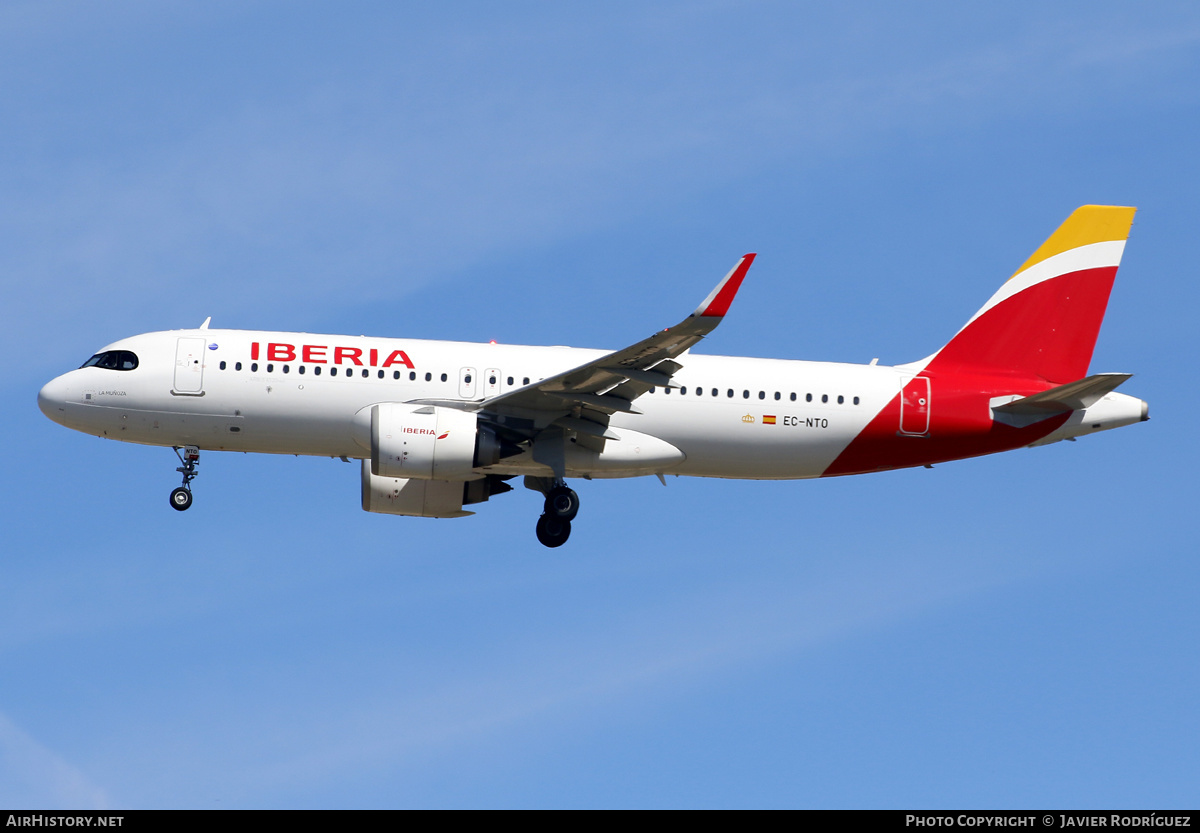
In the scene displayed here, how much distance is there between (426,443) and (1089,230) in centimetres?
1768

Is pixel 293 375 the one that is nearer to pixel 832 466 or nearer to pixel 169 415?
pixel 169 415

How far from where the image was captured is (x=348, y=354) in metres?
32.8

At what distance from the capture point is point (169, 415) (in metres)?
32.8

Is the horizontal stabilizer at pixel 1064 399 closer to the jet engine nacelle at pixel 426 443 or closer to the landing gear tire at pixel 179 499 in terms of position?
the jet engine nacelle at pixel 426 443

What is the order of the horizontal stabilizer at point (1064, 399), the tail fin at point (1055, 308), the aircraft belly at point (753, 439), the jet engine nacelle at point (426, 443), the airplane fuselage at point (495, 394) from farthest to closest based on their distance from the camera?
the tail fin at point (1055, 308) → the aircraft belly at point (753, 439) → the airplane fuselage at point (495, 394) → the horizontal stabilizer at point (1064, 399) → the jet engine nacelle at point (426, 443)

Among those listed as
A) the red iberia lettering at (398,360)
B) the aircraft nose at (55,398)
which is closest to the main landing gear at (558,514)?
the red iberia lettering at (398,360)

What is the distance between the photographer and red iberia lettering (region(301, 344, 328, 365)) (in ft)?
107

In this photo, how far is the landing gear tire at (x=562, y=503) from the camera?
32781mm

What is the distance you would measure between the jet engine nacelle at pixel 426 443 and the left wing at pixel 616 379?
918 mm

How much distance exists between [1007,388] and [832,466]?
4.67 meters

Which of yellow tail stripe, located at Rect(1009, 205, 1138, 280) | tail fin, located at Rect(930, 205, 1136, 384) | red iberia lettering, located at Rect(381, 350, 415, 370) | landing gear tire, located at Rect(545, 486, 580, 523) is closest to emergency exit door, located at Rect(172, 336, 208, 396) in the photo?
red iberia lettering, located at Rect(381, 350, 415, 370)

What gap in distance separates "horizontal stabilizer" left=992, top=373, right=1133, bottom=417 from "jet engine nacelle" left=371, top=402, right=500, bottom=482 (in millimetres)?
12176

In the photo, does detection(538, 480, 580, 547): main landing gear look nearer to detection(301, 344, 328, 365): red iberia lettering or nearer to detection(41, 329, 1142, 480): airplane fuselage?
detection(41, 329, 1142, 480): airplane fuselage

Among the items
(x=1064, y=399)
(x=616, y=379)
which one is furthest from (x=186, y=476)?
(x=1064, y=399)
